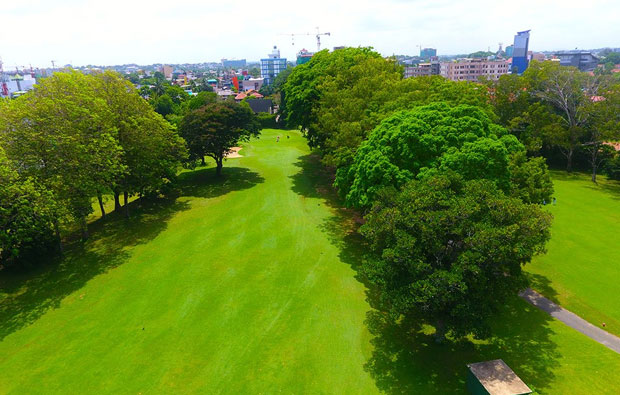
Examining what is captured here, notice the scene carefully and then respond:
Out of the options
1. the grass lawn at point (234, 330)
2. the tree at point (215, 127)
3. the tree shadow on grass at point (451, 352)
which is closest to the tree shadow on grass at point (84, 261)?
the grass lawn at point (234, 330)

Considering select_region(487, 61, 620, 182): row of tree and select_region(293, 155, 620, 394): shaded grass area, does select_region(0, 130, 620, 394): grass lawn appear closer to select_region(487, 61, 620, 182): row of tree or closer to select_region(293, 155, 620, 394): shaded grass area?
select_region(293, 155, 620, 394): shaded grass area

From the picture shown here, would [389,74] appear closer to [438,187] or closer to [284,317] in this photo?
[438,187]

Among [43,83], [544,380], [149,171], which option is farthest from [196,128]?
[544,380]

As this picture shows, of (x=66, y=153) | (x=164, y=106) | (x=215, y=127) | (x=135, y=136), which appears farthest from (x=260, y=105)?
(x=66, y=153)

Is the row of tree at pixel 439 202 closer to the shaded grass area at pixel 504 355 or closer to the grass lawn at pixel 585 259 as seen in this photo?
the shaded grass area at pixel 504 355

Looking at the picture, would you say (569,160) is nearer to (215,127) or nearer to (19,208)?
(215,127)

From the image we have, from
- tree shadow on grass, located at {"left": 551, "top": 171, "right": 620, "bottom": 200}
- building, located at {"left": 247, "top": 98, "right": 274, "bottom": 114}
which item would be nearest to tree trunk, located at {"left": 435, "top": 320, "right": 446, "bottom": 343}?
tree shadow on grass, located at {"left": 551, "top": 171, "right": 620, "bottom": 200}
